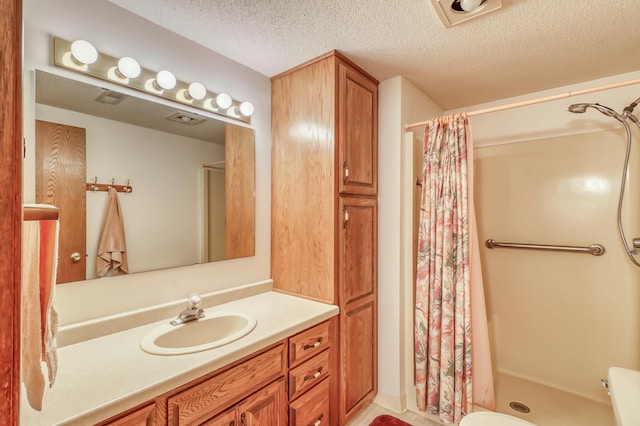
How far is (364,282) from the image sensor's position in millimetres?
1969

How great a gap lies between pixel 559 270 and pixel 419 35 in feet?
6.52

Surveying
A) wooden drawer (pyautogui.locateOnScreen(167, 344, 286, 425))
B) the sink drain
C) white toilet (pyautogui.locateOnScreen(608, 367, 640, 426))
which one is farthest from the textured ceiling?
the sink drain

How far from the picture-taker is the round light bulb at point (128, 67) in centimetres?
135

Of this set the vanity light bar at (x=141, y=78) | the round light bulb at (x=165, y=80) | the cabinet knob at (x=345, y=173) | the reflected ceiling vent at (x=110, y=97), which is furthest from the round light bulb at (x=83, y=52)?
the cabinet knob at (x=345, y=173)

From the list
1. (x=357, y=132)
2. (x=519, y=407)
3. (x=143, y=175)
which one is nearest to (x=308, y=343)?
(x=143, y=175)

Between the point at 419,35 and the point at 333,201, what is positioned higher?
the point at 419,35

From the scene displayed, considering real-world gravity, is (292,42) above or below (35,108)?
above

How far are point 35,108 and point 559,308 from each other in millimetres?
3297

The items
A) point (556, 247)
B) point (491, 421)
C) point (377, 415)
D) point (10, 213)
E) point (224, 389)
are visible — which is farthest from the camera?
point (556, 247)

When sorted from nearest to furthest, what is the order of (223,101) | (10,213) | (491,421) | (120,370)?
(10,213) < (120,370) < (491,421) < (223,101)

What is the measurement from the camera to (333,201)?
5.71 feet

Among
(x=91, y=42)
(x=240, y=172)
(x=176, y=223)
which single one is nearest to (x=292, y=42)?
(x=240, y=172)

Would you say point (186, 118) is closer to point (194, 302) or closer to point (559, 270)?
point (194, 302)

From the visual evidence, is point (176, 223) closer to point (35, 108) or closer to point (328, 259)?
point (35, 108)
